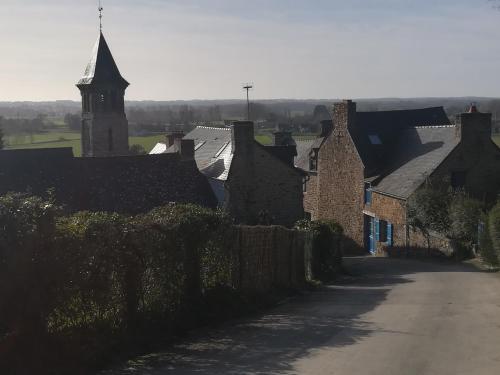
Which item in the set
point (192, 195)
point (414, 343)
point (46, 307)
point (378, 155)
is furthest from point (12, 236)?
point (378, 155)

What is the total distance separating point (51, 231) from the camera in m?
8.12

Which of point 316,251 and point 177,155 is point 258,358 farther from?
point 177,155

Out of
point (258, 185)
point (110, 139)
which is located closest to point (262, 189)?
point (258, 185)

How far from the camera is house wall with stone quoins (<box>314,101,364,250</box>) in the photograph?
35.6 metres

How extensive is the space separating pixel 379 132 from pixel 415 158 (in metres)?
4.43

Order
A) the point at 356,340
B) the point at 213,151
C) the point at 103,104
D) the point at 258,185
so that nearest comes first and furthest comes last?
1. the point at 356,340
2. the point at 258,185
3. the point at 213,151
4. the point at 103,104

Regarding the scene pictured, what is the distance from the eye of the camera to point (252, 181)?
27859 mm

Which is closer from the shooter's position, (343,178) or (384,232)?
(384,232)

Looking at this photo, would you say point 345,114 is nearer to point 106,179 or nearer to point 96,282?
point 106,179

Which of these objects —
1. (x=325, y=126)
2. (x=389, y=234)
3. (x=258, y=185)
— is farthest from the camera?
(x=325, y=126)

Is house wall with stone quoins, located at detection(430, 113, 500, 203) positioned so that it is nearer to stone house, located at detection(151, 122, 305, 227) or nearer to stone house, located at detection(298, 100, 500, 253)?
stone house, located at detection(298, 100, 500, 253)

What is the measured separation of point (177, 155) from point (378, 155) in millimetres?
13206

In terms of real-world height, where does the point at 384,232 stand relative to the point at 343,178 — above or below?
below

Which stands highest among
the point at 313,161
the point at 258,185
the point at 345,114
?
the point at 345,114
